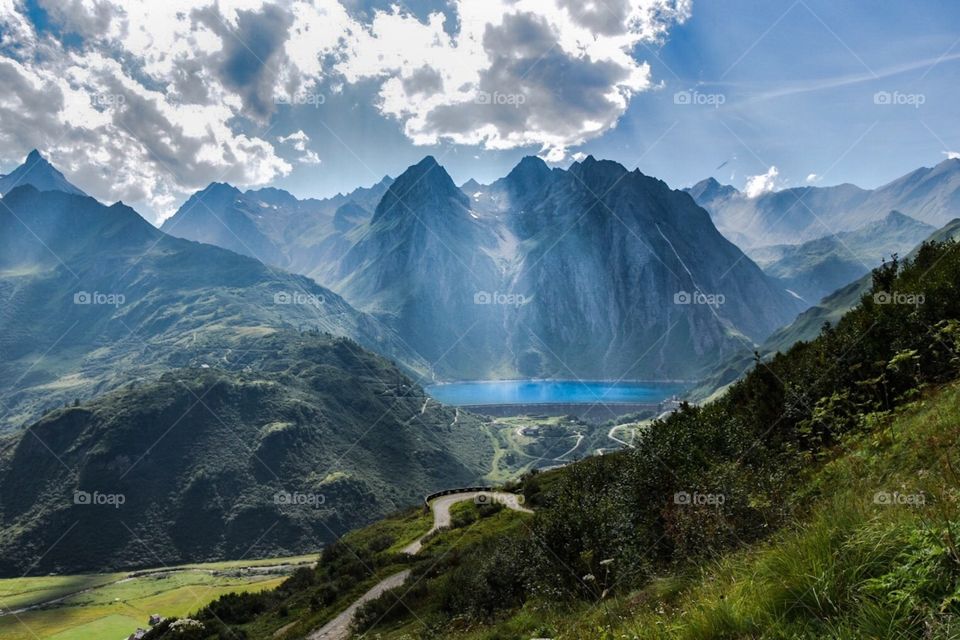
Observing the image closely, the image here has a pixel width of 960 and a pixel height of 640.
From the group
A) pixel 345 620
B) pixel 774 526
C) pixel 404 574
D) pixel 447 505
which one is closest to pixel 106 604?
pixel 447 505

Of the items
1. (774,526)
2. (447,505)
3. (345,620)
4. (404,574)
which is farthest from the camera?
(447,505)

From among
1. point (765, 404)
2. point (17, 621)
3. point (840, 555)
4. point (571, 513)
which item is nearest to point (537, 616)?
point (571, 513)

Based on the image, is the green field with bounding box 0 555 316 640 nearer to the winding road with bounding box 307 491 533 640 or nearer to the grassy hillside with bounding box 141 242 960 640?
the winding road with bounding box 307 491 533 640

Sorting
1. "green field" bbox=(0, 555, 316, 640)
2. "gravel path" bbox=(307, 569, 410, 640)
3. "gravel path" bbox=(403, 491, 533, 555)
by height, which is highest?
"gravel path" bbox=(307, 569, 410, 640)

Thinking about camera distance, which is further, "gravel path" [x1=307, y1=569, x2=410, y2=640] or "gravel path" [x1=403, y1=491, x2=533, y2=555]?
"gravel path" [x1=403, y1=491, x2=533, y2=555]

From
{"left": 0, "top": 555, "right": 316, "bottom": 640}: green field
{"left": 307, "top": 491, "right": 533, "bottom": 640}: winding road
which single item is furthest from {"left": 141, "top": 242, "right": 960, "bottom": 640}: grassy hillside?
{"left": 0, "top": 555, "right": 316, "bottom": 640}: green field

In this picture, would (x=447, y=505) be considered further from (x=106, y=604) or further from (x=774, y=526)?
(x=106, y=604)
